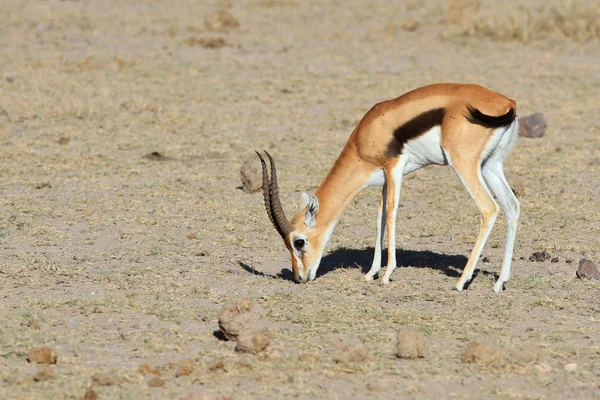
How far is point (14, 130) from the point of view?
12.6 meters

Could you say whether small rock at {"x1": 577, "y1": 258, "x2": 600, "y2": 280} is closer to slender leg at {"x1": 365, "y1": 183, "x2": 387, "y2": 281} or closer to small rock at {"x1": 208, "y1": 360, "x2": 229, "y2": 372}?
slender leg at {"x1": 365, "y1": 183, "x2": 387, "y2": 281}

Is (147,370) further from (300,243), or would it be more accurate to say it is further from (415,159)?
(415,159)

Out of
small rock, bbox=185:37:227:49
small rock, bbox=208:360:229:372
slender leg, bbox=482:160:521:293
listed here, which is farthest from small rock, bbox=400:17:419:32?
small rock, bbox=208:360:229:372

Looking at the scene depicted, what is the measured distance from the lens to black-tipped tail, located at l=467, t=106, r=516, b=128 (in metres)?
Result: 7.09

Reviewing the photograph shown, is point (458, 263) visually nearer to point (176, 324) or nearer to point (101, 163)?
point (176, 324)

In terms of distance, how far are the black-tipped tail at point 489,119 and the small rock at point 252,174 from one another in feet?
11.5

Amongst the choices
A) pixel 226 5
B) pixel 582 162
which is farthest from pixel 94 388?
pixel 226 5

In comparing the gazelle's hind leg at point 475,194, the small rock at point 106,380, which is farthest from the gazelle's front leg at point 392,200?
the small rock at point 106,380

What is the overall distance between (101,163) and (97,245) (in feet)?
9.92

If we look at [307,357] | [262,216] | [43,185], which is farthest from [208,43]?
[307,357]

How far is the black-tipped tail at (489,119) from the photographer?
7090 millimetres

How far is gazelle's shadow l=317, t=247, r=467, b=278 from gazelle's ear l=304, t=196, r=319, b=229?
0.55 metres

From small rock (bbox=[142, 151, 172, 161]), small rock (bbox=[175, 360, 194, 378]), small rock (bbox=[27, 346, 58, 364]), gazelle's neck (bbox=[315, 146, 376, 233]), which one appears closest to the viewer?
small rock (bbox=[175, 360, 194, 378])

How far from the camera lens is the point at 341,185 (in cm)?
769
